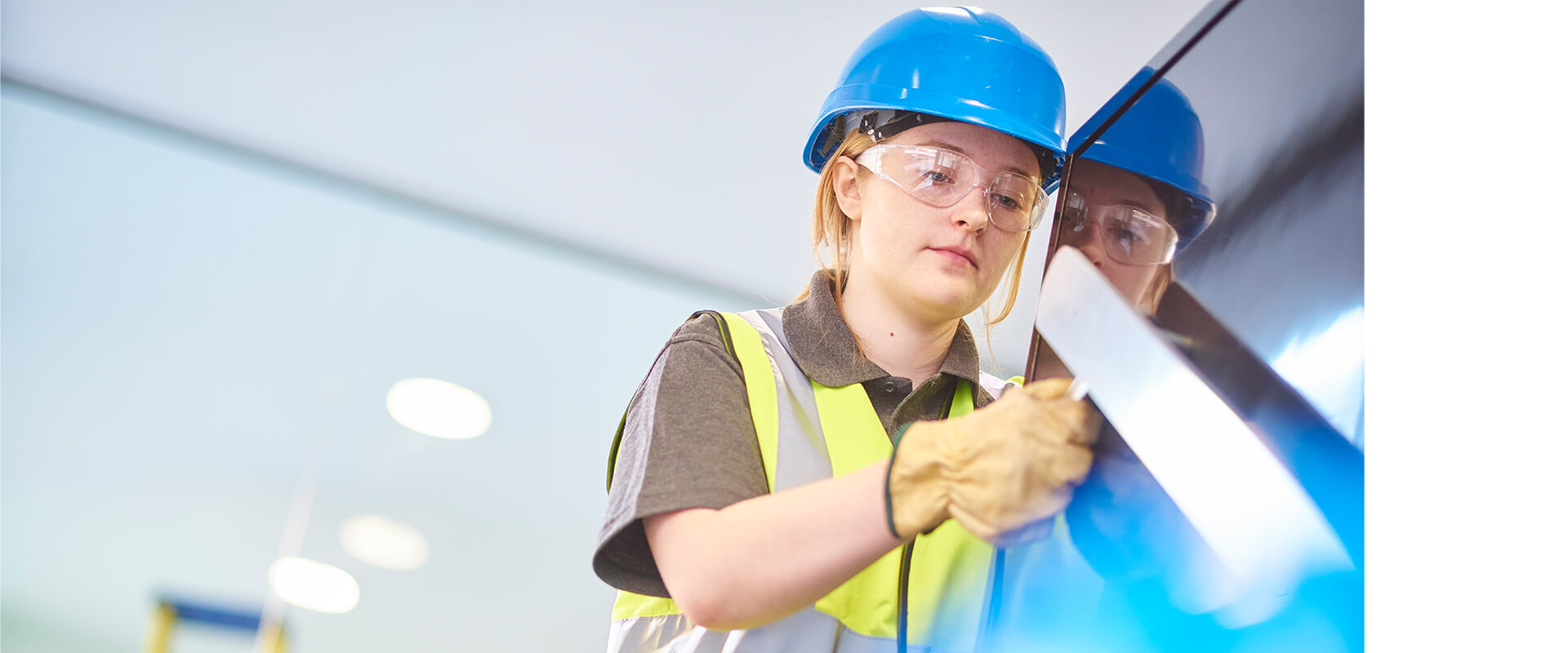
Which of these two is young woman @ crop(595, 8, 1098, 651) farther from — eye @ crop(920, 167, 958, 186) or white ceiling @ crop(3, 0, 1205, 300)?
white ceiling @ crop(3, 0, 1205, 300)

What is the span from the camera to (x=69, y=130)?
2941 mm

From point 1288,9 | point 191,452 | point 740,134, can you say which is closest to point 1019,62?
point 1288,9

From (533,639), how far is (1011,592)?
98.4 inches

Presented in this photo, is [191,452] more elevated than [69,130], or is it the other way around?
[69,130]

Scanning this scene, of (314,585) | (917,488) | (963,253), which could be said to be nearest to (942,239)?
(963,253)

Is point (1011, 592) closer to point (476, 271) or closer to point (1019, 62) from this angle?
point (1019, 62)


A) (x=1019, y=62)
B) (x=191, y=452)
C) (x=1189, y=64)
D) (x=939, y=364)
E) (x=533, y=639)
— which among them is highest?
(x=1019, y=62)

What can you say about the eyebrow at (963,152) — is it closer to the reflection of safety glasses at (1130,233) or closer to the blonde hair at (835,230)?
the blonde hair at (835,230)

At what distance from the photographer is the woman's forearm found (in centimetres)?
75

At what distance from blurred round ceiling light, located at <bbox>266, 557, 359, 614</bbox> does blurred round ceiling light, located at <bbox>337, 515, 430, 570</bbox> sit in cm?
8

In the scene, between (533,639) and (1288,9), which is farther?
(533,639)

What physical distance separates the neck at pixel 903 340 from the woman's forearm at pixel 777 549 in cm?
47
